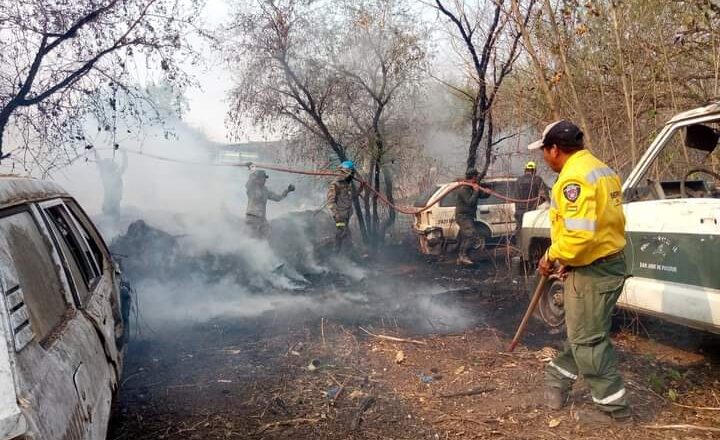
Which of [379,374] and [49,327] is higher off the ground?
[49,327]

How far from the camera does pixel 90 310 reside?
265 cm

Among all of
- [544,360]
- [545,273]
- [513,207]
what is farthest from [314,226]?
[545,273]

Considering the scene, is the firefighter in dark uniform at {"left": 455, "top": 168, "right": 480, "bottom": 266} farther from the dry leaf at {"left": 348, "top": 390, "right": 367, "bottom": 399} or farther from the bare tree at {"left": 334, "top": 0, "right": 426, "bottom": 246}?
the dry leaf at {"left": 348, "top": 390, "right": 367, "bottom": 399}

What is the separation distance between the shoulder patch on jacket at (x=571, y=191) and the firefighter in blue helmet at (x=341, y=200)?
6.24 m

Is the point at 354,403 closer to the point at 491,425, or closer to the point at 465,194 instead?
the point at 491,425

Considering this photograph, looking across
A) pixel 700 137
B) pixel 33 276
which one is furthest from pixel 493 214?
pixel 33 276

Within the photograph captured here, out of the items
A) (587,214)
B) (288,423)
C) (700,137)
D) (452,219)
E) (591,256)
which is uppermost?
(700,137)

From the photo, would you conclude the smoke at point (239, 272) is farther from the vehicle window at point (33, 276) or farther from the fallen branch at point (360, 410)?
the vehicle window at point (33, 276)

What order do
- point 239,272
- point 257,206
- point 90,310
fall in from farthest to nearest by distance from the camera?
point 257,206
point 239,272
point 90,310

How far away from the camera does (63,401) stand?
1.70m

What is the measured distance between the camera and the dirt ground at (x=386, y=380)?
3328 millimetres

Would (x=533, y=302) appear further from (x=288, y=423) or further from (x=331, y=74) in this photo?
(x=331, y=74)

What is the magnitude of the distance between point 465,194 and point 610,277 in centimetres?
720

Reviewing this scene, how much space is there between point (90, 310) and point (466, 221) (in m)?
8.55
